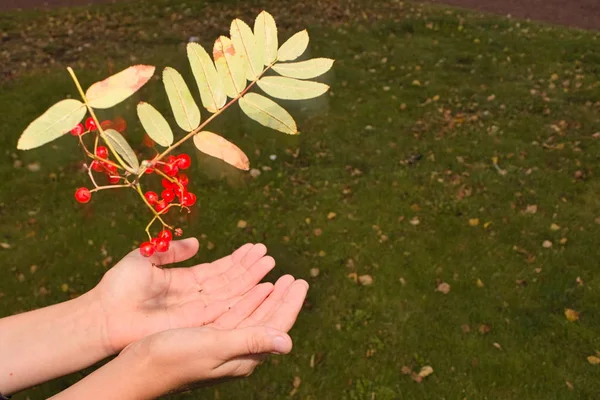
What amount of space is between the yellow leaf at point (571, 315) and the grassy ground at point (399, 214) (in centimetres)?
4

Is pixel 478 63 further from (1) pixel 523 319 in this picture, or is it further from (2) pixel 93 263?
(2) pixel 93 263

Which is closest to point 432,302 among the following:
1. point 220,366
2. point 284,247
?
point 284,247

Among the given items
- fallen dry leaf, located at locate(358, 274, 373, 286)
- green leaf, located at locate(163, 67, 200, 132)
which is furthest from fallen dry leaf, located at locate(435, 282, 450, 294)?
green leaf, located at locate(163, 67, 200, 132)

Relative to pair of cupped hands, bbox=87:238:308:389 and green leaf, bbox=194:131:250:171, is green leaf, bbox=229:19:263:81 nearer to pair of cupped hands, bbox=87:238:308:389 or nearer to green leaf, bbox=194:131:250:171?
green leaf, bbox=194:131:250:171

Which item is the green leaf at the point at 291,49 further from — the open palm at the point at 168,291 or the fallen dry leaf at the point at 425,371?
the fallen dry leaf at the point at 425,371

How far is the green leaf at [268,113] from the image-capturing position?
1407mm

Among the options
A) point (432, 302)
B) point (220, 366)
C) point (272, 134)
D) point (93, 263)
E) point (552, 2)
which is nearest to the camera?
point (220, 366)

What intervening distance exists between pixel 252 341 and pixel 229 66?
970 mm

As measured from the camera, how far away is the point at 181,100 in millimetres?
1434

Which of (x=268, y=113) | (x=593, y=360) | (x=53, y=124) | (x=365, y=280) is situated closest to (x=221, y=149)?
(x=268, y=113)

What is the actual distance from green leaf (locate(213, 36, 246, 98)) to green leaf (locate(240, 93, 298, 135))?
4 centimetres

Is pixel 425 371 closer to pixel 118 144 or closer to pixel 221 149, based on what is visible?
pixel 221 149

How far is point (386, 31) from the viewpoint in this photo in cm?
877

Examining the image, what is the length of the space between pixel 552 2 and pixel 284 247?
8.10 metres
